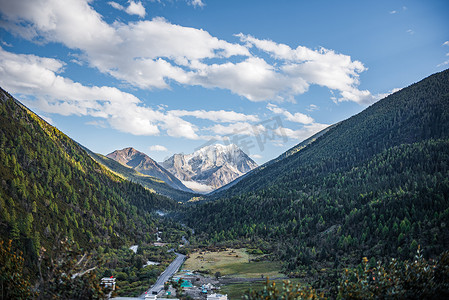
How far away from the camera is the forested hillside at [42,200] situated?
347ft

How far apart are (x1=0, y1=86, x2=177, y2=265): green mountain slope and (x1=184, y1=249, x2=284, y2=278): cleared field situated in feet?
147

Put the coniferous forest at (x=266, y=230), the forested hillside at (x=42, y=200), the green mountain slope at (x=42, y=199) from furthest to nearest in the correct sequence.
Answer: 1. the green mountain slope at (x=42, y=199)
2. the forested hillside at (x=42, y=200)
3. the coniferous forest at (x=266, y=230)

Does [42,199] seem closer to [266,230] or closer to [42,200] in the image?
[42,200]

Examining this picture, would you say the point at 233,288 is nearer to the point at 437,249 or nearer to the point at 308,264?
the point at 308,264

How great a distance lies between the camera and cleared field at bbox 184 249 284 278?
125 m

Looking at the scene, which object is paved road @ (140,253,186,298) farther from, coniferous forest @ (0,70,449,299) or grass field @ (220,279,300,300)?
grass field @ (220,279,300,300)

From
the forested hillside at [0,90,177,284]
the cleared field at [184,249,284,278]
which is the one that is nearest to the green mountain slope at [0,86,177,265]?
the forested hillside at [0,90,177,284]

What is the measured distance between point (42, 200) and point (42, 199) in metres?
0.93

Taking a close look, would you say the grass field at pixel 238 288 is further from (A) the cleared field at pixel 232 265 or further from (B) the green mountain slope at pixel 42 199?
(B) the green mountain slope at pixel 42 199

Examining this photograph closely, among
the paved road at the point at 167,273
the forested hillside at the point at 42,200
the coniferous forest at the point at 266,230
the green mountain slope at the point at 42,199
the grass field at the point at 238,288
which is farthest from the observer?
the green mountain slope at the point at 42,199

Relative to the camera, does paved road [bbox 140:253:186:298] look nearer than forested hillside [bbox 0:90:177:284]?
Yes

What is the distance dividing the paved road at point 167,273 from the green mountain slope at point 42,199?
110 ft

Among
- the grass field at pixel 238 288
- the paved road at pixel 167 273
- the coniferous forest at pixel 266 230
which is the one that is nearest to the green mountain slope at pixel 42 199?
the coniferous forest at pixel 266 230

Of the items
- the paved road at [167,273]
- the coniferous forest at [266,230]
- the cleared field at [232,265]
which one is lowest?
the cleared field at [232,265]
